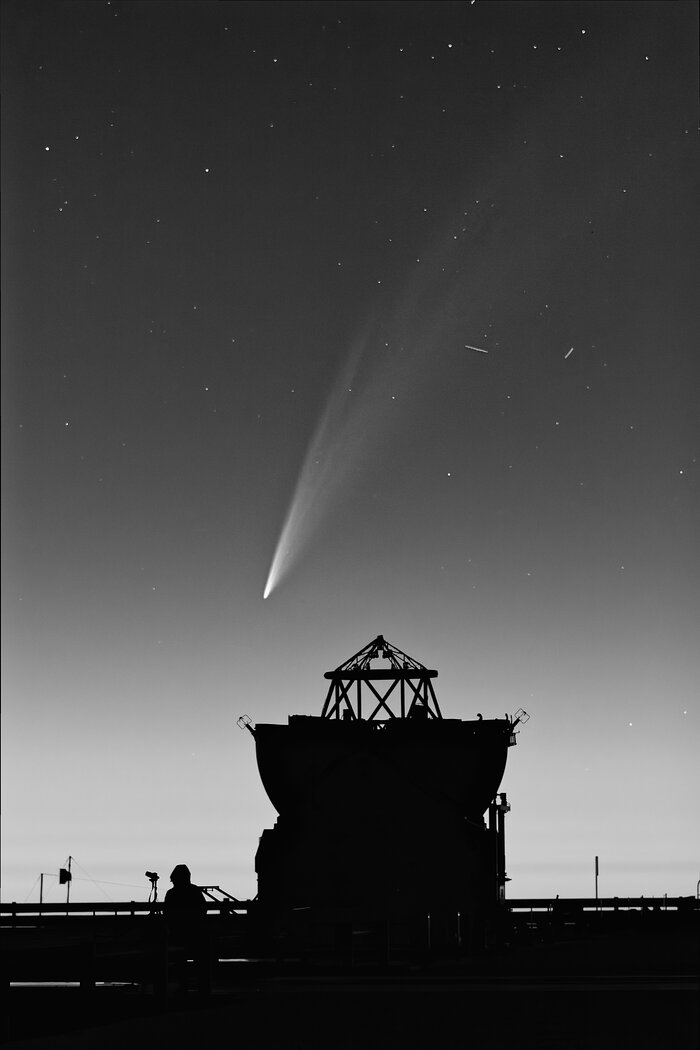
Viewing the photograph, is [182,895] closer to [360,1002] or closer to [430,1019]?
[360,1002]

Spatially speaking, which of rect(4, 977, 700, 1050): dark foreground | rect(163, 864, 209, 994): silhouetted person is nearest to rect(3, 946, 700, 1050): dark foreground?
rect(4, 977, 700, 1050): dark foreground

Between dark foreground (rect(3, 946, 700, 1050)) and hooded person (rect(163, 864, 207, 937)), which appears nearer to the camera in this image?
dark foreground (rect(3, 946, 700, 1050))

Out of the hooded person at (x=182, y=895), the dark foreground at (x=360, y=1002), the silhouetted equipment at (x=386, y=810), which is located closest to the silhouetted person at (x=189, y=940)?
the dark foreground at (x=360, y=1002)

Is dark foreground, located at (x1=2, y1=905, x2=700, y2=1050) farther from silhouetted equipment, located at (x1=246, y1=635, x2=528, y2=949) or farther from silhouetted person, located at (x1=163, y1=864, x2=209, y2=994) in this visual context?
silhouetted equipment, located at (x1=246, y1=635, x2=528, y2=949)

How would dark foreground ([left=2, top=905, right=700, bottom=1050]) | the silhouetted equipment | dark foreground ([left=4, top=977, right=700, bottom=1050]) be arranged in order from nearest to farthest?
dark foreground ([left=4, top=977, right=700, bottom=1050]) → dark foreground ([left=2, top=905, right=700, bottom=1050]) → the silhouetted equipment

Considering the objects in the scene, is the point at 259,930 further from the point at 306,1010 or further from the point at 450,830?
the point at 450,830

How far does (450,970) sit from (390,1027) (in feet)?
22.0

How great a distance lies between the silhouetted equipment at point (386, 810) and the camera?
146 ft

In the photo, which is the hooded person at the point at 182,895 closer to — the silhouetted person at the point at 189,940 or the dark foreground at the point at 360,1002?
the dark foreground at the point at 360,1002

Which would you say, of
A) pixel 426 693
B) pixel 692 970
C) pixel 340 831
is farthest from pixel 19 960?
pixel 426 693

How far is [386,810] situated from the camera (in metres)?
44.8

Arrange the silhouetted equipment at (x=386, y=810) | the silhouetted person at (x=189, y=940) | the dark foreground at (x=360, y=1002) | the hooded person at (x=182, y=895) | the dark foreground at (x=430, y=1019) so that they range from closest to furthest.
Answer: the dark foreground at (x=430, y=1019) < the dark foreground at (x=360, y=1002) < the silhouetted person at (x=189, y=940) < the hooded person at (x=182, y=895) < the silhouetted equipment at (x=386, y=810)

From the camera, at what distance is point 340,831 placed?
4516cm

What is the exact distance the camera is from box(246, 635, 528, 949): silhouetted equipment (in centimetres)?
4447
